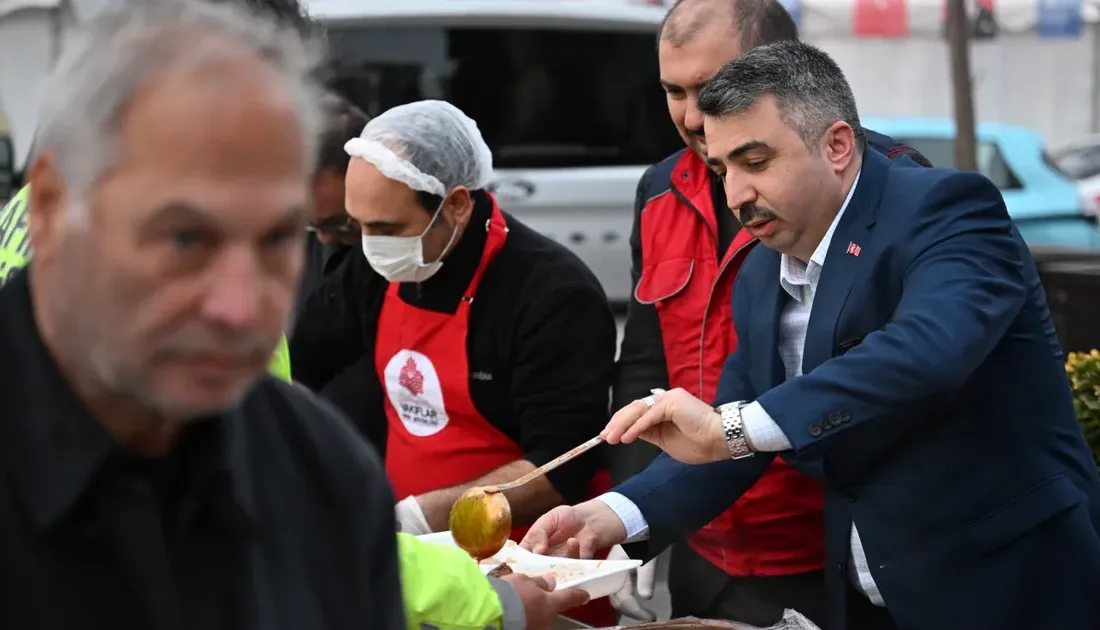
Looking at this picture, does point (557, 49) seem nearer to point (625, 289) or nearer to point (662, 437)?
point (625, 289)

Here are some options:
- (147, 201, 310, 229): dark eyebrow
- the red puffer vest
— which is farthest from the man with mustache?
the red puffer vest

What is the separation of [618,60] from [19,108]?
369 cm

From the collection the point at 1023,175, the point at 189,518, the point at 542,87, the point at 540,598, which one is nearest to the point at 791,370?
the point at 540,598

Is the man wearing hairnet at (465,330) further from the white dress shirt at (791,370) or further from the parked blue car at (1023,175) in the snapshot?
the parked blue car at (1023,175)

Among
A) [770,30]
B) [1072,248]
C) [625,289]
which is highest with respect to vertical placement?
[770,30]

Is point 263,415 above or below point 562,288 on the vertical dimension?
above

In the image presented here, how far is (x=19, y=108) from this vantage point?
916 centimetres

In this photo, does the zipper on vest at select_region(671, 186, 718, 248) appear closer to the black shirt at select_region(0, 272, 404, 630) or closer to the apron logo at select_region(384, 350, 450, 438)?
the apron logo at select_region(384, 350, 450, 438)

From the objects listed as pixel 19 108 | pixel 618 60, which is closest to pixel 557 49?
pixel 618 60

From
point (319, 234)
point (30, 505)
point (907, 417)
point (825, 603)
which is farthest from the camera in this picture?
point (319, 234)

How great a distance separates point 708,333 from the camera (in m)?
3.21

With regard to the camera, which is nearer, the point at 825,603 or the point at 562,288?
the point at 825,603

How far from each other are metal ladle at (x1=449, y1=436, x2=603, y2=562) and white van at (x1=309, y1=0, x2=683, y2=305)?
624 cm

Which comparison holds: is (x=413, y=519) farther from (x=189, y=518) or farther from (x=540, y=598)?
(x=189, y=518)
